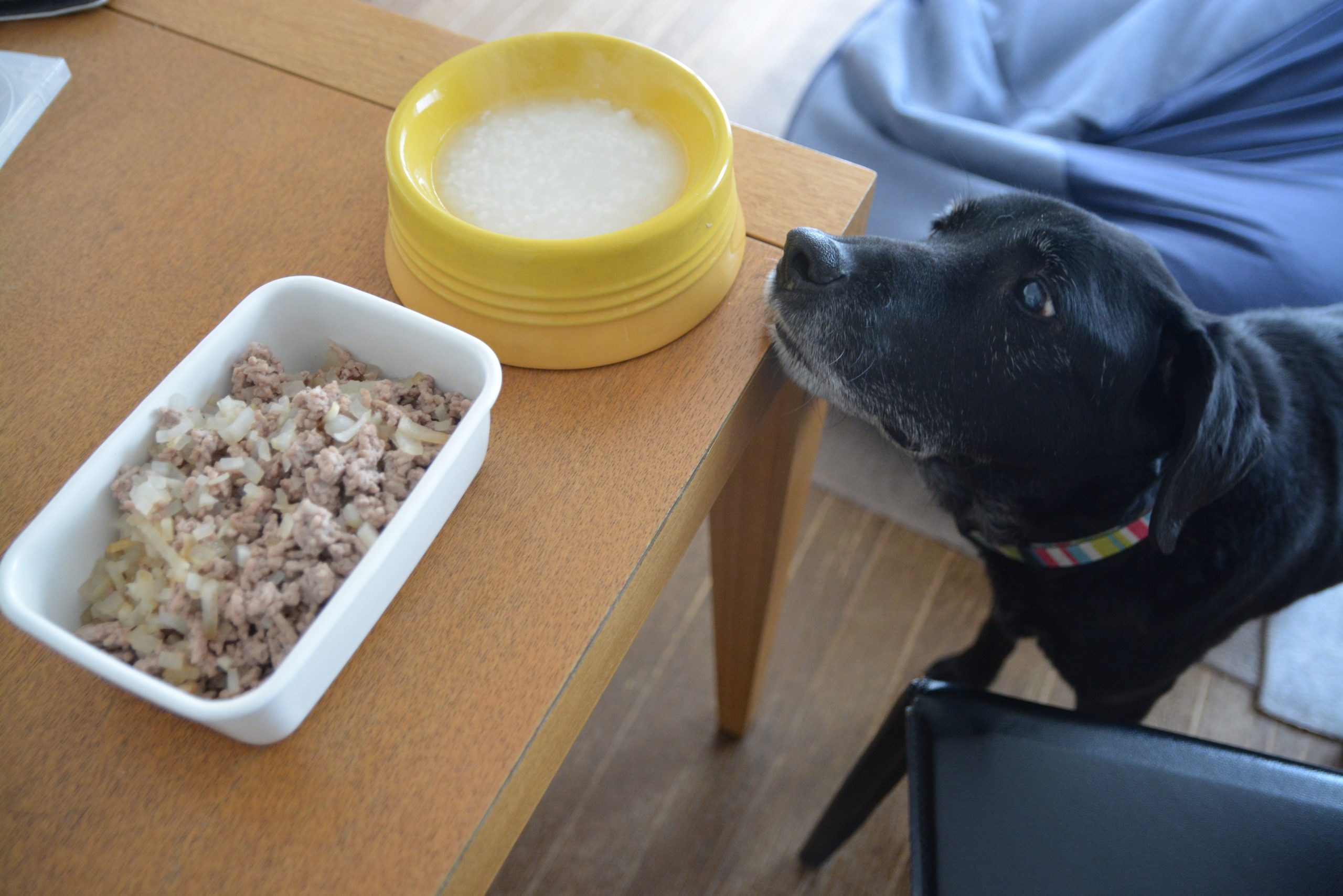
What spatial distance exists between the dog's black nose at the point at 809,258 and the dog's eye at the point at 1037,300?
0.59 feet

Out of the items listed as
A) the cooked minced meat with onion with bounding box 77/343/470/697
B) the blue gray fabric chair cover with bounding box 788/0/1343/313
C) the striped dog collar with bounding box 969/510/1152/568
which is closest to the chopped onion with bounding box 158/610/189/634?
the cooked minced meat with onion with bounding box 77/343/470/697

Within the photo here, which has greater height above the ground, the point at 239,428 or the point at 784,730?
the point at 239,428

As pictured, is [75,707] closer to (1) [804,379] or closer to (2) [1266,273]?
(1) [804,379]

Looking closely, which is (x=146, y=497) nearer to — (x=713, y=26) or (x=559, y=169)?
(x=559, y=169)

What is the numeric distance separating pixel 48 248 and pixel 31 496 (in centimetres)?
27

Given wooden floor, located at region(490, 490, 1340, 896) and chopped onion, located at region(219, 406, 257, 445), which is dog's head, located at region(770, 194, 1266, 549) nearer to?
chopped onion, located at region(219, 406, 257, 445)

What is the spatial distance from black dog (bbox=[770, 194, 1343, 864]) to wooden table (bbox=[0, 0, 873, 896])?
9 cm

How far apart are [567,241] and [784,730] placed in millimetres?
991

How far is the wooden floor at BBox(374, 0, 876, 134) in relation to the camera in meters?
2.17

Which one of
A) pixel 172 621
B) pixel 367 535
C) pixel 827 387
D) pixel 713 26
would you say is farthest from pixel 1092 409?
pixel 713 26

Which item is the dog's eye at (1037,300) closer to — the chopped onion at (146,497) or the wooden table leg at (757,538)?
the wooden table leg at (757,538)

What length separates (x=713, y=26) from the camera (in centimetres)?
231

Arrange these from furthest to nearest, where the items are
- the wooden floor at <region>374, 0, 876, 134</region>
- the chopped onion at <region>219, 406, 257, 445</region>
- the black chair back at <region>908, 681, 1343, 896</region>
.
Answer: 1. the wooden floor at <region>374, 0, 876, 134</region>
2. the black chair back at <region>908, 681, 1343, 896</region>
3. the chopped onion at <region>219, 406, 257, 445</region>

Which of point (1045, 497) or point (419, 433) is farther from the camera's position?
point (1045, 497)
